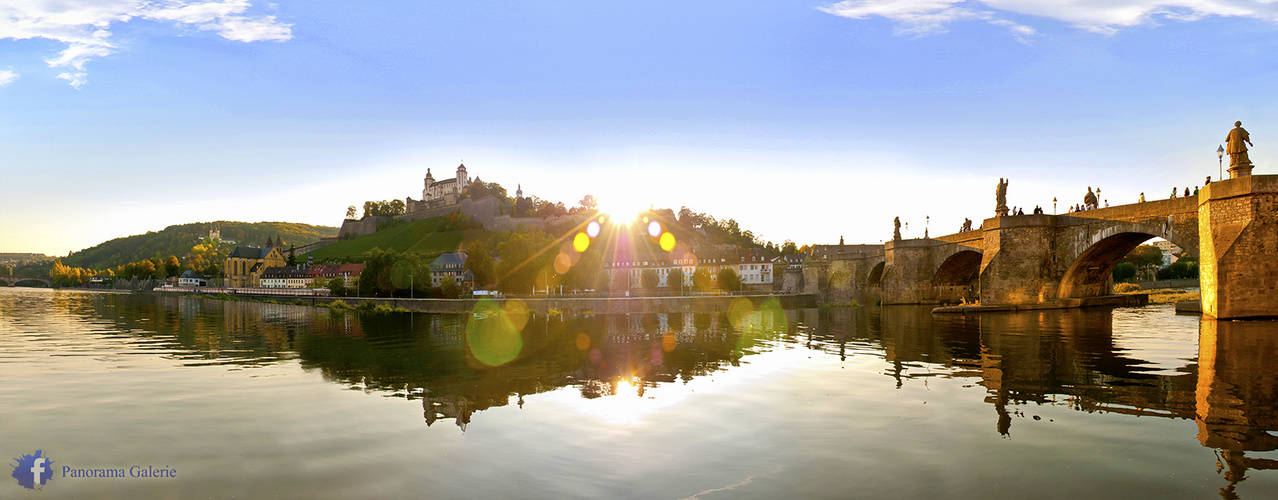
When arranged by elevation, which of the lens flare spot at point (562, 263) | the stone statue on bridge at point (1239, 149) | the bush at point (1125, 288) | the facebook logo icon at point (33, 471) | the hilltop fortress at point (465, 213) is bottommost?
the facebook logo icon at point (33, 471)

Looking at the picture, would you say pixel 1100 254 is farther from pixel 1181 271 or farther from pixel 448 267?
pixel 448 267

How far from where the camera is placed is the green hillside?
162 metres

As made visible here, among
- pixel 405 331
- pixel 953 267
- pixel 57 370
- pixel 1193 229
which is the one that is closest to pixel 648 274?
pixel 953 267

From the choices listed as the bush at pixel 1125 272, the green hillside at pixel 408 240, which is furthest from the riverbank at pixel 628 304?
the green hillside at pixel 408 240

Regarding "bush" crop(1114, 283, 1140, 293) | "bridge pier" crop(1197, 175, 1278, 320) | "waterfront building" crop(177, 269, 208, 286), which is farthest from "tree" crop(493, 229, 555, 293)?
"waterfront building" crop(177, 269, 208, 286)

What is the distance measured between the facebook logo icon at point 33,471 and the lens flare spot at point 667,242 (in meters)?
139

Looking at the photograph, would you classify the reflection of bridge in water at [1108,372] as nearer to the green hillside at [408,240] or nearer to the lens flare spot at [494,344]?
the lens flare spot at [494,344]

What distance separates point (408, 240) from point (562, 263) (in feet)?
336

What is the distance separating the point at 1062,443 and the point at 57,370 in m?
26.0

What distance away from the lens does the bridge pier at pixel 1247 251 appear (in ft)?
82.5

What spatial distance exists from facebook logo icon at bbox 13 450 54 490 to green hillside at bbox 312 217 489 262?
147 meters

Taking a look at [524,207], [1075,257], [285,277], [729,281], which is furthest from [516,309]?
[285,277]

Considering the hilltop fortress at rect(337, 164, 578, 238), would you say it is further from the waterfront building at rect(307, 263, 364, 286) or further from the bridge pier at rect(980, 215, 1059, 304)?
the bridge pier at rect(980, 215, 1059, 304)

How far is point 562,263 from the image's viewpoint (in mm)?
82500
